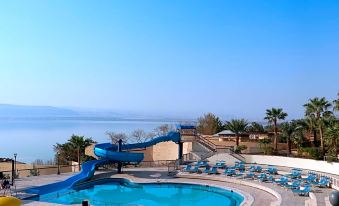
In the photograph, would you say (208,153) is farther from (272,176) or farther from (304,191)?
(304,191)

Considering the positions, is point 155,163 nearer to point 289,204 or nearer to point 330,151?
point 330,151

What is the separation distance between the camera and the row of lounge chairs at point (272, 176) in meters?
21.7

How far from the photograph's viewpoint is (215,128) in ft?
172

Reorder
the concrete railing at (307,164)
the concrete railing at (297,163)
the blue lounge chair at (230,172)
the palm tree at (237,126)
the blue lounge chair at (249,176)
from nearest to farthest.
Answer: the concrete railing at (307,164) → the concrete railing at (297,163) → the blue lounge chair at (249,176) → the blue lounge chair at (230,172) → the palm tree at (237,126)

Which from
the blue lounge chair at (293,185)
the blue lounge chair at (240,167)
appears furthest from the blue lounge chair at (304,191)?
the blue lounge chair at (240,167)

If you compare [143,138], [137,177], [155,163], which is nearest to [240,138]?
[155,163]

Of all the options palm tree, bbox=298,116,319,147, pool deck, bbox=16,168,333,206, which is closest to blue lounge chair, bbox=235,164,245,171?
pool deck, bbox=16,168,333,206

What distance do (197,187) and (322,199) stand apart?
9225 mm

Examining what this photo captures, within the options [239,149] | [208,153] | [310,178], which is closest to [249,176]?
[310,178]

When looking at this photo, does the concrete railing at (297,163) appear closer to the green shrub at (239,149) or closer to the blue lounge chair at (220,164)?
the green shrub at (239,149)

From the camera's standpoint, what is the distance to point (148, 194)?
24.6 metres

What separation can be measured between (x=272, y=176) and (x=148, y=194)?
7864mm

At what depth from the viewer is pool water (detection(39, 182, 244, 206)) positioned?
22.2 meters

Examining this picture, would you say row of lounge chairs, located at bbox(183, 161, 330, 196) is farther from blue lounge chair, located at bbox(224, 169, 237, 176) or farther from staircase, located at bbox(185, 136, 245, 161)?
staircase, located at bbox(185, 136, 245, 161)
